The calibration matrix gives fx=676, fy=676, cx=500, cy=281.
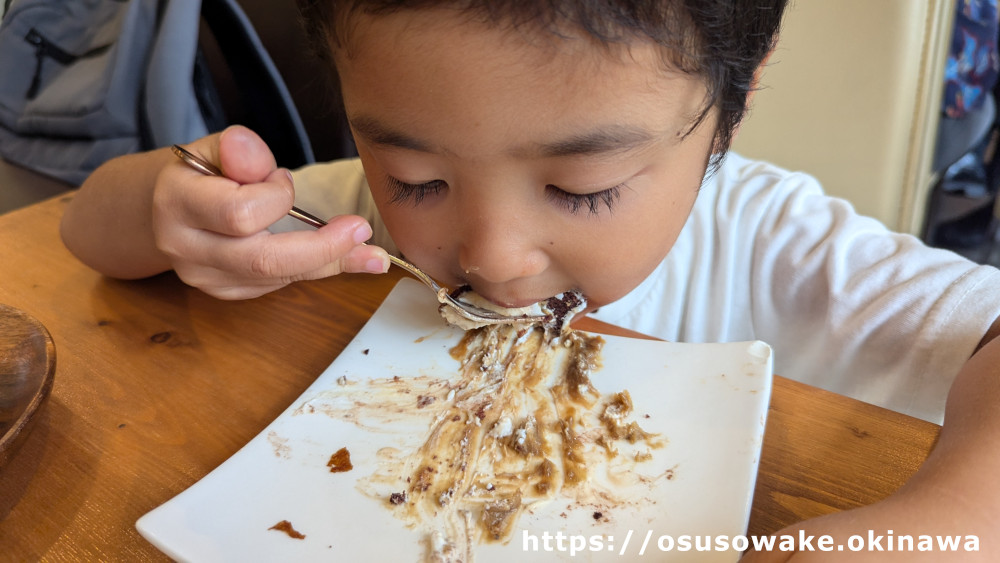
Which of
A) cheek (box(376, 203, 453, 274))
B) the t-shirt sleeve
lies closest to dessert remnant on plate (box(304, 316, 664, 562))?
cheek (box(376, 203, 453, 274))

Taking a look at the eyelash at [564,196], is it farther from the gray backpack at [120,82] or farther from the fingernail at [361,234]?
the gray backpack at [120,82]

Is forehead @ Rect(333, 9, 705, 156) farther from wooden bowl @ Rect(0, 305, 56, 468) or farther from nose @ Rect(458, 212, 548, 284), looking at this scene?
wooden bowl @ Rect(0, 305, 56, 468)

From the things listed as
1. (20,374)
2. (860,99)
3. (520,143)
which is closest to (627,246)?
(520,143)

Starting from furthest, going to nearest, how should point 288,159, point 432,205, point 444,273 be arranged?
1. point 288,159
2. point 444,273
3. point 432,205

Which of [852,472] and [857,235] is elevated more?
[857,235]

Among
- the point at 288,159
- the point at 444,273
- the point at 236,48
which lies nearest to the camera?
the point at 444,273

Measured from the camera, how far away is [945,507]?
0.50 metres

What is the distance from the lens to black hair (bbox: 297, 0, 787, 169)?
0.51 meters

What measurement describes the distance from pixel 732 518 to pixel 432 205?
381 mm

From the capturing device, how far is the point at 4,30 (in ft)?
4.86

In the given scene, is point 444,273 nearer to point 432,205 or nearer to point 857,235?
point 432,205

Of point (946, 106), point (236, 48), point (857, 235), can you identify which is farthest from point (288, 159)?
point (946, 106)

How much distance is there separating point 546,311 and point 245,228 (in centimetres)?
34

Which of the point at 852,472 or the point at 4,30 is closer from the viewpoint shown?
the point at 852,472
